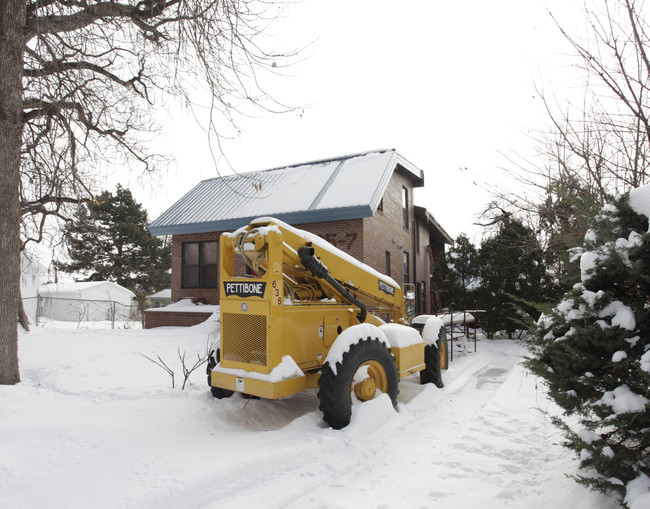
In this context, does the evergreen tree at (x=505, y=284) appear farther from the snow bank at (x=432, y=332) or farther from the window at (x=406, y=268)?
the snow bank at (x=432, y=332)

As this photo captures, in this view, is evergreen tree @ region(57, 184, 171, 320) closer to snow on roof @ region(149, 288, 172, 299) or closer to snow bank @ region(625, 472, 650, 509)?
snow on roof @ region(149, 288, 172, 299)

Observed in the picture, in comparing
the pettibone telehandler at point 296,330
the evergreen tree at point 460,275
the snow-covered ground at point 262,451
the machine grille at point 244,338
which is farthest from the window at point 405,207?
the machine grille at point 244,338

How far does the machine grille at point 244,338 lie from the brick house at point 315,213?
7.30m

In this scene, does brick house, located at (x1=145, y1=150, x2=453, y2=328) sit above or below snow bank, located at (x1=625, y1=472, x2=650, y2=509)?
above

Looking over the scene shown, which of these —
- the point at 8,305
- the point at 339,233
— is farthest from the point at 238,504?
the point at 339,233

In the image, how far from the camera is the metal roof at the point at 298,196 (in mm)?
12781

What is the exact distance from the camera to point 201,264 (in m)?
16.0

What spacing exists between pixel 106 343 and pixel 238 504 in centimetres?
847

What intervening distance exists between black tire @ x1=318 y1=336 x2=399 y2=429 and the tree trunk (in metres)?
4.43

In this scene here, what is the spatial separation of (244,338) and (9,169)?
4.20m

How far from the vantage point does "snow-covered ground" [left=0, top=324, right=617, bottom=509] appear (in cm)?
341

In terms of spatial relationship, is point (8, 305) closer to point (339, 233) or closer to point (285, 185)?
point (339, 233)

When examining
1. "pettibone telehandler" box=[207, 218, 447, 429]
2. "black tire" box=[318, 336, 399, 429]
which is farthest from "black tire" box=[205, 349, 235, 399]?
"black tire" box=[318, 336, 399, 429]

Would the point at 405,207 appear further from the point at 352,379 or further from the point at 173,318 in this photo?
the point at 352,379
